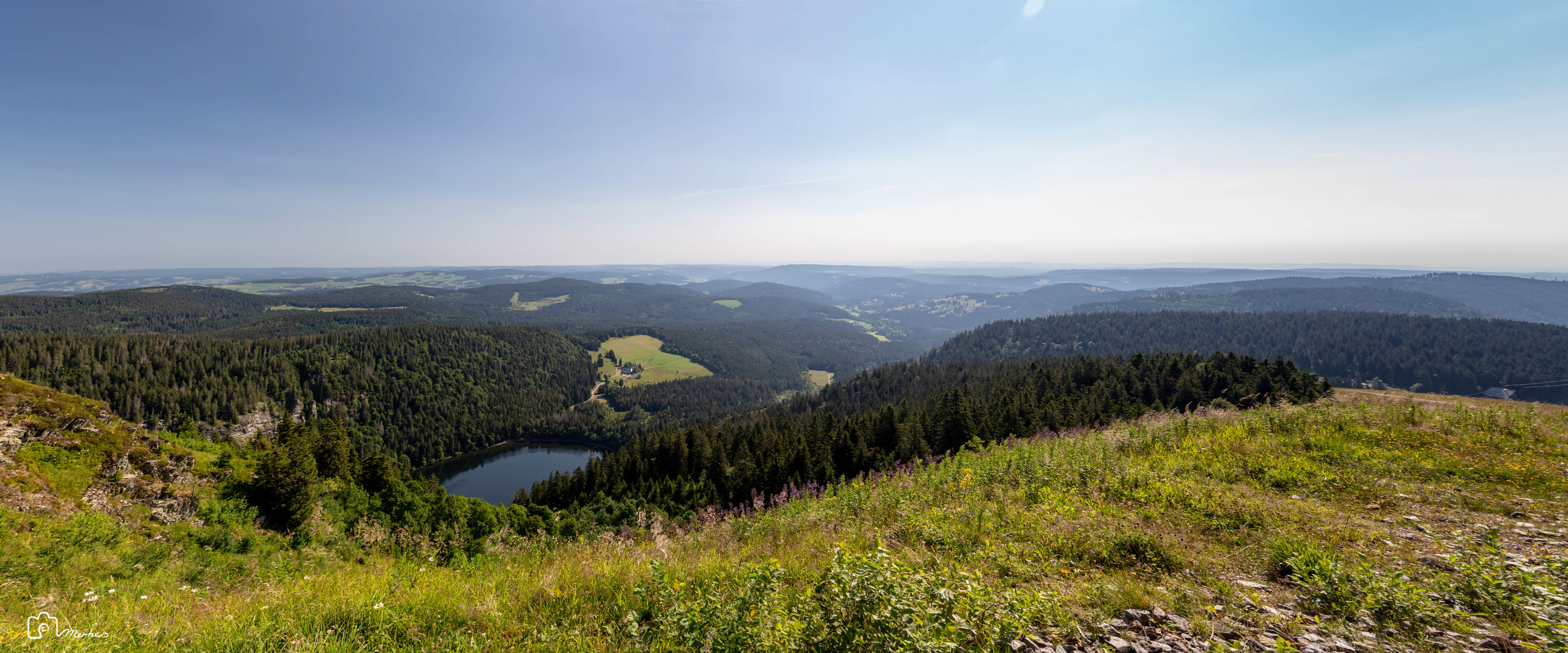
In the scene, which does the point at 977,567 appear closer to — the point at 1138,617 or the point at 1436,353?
the point at 1138,617

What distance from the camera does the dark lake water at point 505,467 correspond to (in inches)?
4513

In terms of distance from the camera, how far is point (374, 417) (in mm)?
147125

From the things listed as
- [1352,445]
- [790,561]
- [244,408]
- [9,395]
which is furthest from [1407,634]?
[244,408]

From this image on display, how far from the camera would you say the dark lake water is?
4513 inches

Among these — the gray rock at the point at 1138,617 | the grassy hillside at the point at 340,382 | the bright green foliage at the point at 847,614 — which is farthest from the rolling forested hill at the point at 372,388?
the gray rock at the point at 1138,617

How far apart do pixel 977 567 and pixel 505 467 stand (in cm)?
15463

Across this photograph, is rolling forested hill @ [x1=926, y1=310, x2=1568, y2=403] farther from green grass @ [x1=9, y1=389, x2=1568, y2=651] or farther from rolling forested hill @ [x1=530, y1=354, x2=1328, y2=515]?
green grass @ [x1=9, y1=389, x2=1568, y2=651]

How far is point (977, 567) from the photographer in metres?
7.99

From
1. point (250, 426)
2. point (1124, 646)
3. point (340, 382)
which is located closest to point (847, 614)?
point (1124, 646)

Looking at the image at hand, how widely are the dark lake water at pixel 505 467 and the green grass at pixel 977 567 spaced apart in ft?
373

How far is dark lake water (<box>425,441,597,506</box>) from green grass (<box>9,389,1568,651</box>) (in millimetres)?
113624

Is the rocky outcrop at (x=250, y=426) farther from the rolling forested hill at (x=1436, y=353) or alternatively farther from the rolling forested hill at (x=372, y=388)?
the rolling forested hill at (x=1436, y=353)

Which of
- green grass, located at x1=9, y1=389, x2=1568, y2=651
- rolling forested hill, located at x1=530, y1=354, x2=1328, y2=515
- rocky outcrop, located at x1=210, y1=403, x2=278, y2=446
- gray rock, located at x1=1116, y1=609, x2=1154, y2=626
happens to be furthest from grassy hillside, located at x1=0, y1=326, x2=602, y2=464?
gray rock, located at x1=1116, y1=609, x2=1154, y2=626

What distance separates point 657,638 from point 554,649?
118 centimetres
